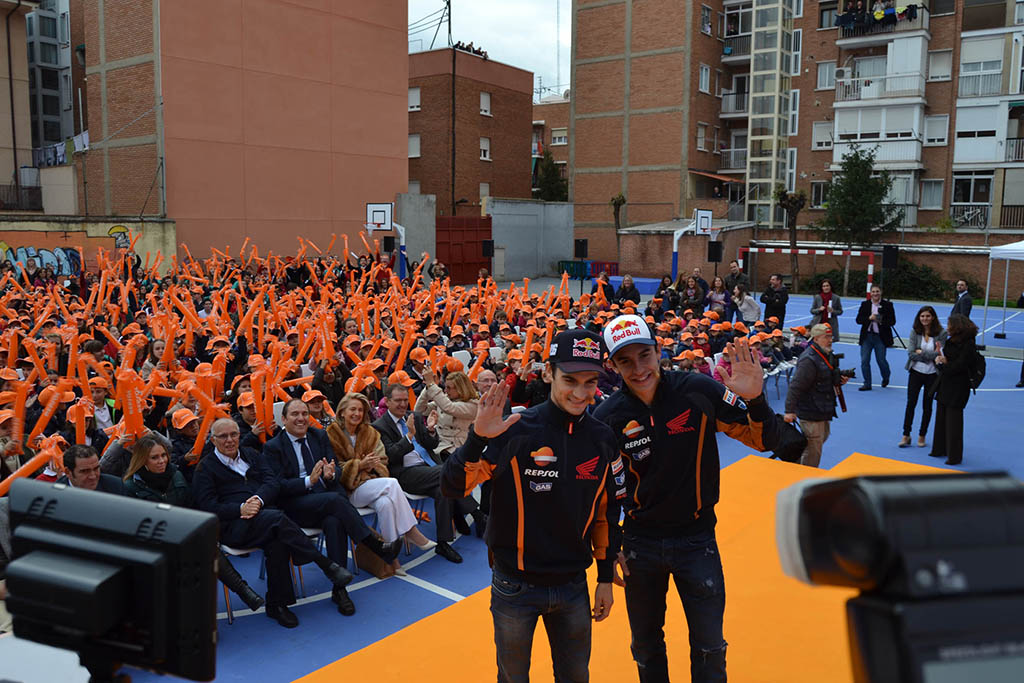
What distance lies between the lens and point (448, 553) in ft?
24.0

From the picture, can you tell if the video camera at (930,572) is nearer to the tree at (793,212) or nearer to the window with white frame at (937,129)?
the tree at (793,212)

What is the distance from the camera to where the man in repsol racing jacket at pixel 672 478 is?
377cm

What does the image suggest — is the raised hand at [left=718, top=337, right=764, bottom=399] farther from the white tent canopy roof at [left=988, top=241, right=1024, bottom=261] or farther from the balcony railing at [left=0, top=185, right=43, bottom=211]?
the balcony railing at [left=0, top=185, right=43, bottom=211]

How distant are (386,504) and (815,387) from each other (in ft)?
15.3

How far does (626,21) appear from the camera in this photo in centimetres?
4281

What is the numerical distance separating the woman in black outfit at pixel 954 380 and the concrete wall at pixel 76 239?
2337cm

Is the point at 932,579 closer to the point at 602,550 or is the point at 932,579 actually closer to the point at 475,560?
the point at 602,550

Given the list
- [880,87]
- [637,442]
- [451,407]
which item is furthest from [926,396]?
[880,87]

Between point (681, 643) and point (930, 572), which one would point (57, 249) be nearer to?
point (681, 643)

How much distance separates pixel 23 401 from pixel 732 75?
144 feet

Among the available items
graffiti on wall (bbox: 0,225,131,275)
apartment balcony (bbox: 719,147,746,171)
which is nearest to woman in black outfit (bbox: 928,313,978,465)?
graffiti on wall (bbox: 0,225,131,275)

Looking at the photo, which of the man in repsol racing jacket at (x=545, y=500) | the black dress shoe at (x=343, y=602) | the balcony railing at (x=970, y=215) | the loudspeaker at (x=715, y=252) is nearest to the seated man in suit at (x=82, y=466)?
the black dress shoe at (x=343, y=602)

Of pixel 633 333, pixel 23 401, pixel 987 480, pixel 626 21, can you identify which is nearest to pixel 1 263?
pixel 23 401

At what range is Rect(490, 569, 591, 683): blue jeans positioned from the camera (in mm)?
3416
